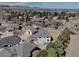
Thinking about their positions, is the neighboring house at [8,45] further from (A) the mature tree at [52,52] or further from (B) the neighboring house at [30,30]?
(A) the mature tree at [52,52]

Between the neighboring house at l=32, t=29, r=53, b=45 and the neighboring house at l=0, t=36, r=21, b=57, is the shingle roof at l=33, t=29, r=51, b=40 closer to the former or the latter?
the neighboring house at l=32, t=29, r=53, b=45

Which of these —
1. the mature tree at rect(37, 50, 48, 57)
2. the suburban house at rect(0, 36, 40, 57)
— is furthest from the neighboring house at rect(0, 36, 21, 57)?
the mature tree at rect(37, 50, 48, 57)

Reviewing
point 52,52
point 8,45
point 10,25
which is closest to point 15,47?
point 8,45

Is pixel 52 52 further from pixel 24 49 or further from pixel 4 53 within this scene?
pixel 4 53

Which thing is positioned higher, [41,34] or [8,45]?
[41,34]

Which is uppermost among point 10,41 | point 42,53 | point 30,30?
point 30,30

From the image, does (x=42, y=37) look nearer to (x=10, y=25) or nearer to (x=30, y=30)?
(x=30, y=30)

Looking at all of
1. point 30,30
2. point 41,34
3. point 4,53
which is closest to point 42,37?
point 41,34

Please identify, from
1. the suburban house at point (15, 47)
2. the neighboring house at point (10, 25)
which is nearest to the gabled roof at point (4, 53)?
the suburban house at point (15, 47)

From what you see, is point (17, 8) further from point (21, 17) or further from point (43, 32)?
point (43, 32)
